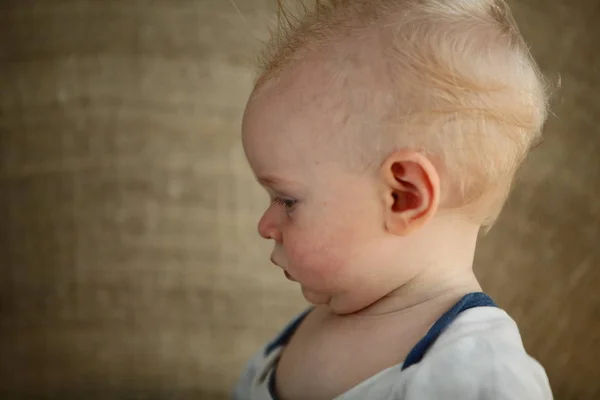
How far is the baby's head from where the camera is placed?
51cm

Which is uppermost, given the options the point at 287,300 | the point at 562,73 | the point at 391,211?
the point at 562,73

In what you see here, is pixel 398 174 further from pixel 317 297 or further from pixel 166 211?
pixel 166 211

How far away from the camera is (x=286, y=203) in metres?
0.57

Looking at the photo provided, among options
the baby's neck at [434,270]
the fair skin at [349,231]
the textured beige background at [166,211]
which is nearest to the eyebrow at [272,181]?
the fair skin at [349,231]

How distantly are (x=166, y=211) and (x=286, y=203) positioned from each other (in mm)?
301

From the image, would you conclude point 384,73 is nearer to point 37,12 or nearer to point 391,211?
point 391,211

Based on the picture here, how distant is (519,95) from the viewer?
1.77ft

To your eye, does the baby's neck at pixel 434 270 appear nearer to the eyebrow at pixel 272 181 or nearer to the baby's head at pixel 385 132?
the baby's head at pixel 385 132

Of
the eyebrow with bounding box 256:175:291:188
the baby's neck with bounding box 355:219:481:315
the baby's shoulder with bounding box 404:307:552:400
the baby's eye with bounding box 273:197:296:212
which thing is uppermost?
the eyebrow with bounding box 256:175:291:188

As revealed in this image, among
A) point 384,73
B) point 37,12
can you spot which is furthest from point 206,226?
point 384,73

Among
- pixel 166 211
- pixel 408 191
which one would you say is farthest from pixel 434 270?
pixel 166 211

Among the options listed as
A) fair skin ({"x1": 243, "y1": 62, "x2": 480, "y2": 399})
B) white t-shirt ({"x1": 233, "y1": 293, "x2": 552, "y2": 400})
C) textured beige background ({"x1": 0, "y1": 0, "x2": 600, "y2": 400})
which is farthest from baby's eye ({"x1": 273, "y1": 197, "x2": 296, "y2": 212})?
textured beige background ({"x1": 0, "y1": 0, "x2": 600, "y2": 400})

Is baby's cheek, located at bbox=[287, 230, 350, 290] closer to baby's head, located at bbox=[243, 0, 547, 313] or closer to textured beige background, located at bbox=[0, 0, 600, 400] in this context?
baby's head, located at bbox=[243, 0, 547, 313]

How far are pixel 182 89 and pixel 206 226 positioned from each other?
15 cm
